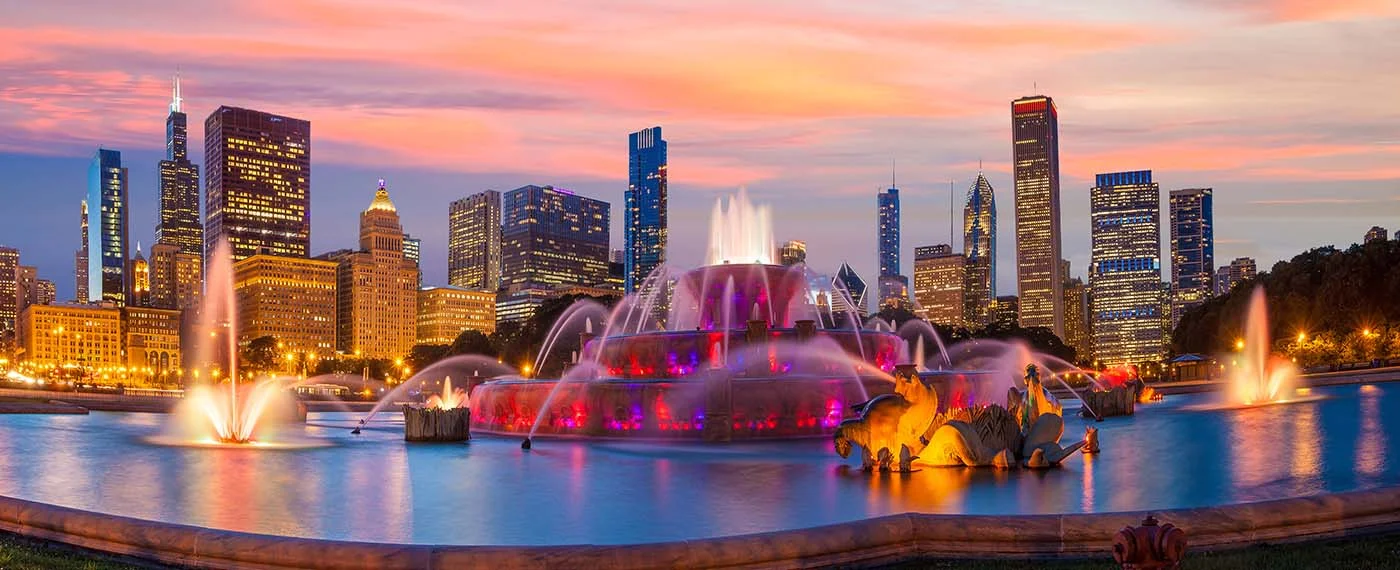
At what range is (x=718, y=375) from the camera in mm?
31672

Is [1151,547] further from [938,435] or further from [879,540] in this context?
[938,435]

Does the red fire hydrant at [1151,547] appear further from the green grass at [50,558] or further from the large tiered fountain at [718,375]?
the large tiered fountain at [718,375]

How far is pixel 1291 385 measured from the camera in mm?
52312

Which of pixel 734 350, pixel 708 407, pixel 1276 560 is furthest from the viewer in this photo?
pixel 734 350

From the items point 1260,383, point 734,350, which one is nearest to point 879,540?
point 734,350

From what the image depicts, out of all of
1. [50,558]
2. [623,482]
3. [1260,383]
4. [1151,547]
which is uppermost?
[1151,547]

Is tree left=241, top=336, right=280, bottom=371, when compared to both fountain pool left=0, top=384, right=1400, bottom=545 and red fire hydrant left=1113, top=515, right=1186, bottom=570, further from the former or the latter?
red fire hydrant left=1113, top=515, right=1186, bottom=570

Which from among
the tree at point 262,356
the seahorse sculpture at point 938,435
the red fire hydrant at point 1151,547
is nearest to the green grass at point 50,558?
the red fire hydrant at point 1151,547

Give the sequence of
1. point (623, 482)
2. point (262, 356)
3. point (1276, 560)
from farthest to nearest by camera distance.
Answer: point (262, 356), point (623, 482), point (1276, 560)

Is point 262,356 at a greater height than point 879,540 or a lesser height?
lesser

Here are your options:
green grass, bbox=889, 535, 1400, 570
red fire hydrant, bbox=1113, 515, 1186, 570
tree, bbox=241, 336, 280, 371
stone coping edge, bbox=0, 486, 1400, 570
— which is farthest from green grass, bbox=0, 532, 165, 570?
tree, bbox=241, 336, 280, 371

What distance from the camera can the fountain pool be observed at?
623 inches

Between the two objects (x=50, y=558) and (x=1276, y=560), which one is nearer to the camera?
(x=1276, y=560)

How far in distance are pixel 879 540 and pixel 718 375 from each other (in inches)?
755
